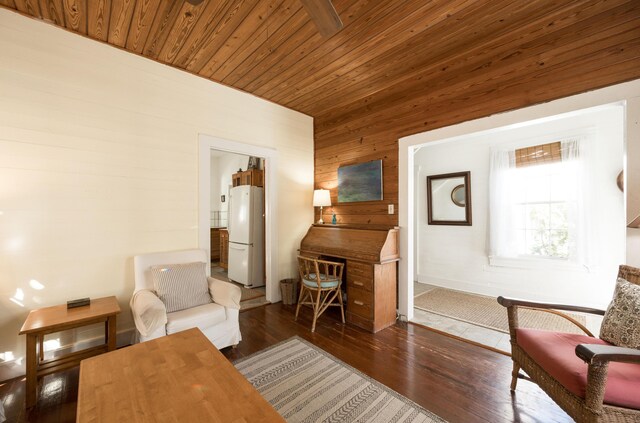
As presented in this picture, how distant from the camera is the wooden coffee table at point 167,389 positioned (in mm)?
1054

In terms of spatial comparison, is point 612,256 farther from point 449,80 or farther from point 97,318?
point 97,318

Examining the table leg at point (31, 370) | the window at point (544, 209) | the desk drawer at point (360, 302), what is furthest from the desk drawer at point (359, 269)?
the table leg at point (31, 370)

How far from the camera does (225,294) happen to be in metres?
2.49

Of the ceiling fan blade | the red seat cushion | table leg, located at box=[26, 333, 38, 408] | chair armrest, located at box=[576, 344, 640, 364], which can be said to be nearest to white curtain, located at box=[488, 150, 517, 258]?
the red seat cushion

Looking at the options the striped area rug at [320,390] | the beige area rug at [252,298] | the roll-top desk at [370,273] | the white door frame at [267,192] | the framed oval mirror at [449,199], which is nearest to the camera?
the striped area rug at [320,390]

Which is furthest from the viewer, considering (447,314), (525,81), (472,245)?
(472,245)

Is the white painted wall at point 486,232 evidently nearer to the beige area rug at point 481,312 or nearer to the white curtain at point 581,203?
the white curtain at point 581,203

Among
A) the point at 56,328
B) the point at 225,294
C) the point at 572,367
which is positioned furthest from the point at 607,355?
the point at 56,328

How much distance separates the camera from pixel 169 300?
7.71 feet

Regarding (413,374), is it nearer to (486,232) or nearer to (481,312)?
(481,312)

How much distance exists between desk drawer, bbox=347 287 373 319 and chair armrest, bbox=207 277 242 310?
4.29 feet

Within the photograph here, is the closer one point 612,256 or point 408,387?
point 408,387

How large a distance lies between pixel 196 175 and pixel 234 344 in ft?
6.32

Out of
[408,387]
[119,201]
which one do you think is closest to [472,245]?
[408,387]
